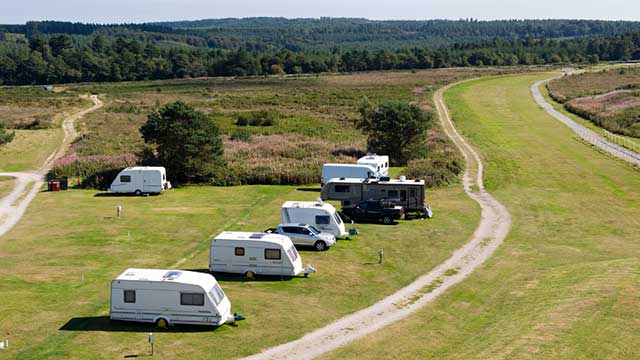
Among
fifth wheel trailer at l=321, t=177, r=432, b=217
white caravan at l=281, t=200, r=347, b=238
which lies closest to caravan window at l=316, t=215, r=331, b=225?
white caravan at l=281, t=200, r=347, b=238

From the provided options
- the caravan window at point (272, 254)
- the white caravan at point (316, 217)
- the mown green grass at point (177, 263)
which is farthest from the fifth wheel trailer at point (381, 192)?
the caravan window at point (272, 254)

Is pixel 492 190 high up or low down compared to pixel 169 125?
down

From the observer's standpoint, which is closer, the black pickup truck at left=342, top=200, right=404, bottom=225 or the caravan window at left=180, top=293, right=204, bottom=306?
the caravan window at left=180, top=293, right=204, bottom=306

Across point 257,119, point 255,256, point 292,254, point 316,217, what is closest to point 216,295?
point 255,256

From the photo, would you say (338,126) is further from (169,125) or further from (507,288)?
(507,288)

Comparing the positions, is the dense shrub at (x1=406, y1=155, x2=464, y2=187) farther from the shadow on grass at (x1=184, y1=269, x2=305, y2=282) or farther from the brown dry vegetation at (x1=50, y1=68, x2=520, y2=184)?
the shadow on grass at (x1=184, y1=269, x2=305, y2=282)

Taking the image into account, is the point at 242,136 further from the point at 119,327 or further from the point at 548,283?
the point at 119,327

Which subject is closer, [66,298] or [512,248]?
[66,298]

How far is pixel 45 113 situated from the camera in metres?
113

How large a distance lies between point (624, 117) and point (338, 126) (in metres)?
37.4

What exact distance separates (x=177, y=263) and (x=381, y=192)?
54.5 ft

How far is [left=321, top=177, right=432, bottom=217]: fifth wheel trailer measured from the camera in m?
49.2

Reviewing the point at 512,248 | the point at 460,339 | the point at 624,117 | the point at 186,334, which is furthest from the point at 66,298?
the point at 624,117

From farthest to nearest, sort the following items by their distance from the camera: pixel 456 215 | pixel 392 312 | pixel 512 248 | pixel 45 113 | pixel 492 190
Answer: pixel 45 113 → pixel 492 190 → pixel 456 215 → pixel 512 248 → pixel 392 312
